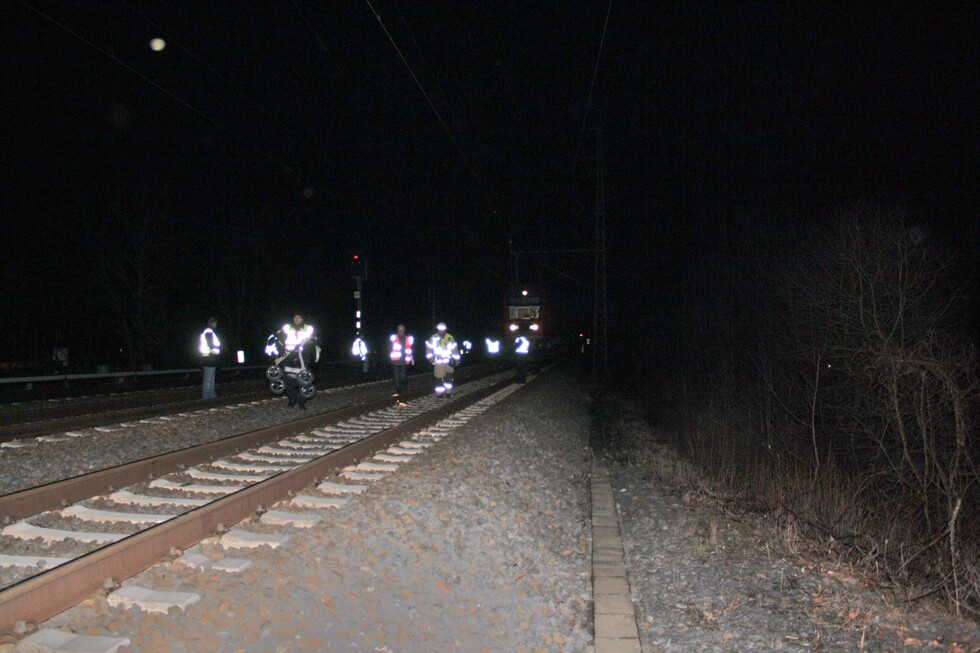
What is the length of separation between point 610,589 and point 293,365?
10651 millimetres

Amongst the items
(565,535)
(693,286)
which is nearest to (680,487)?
(565,535)

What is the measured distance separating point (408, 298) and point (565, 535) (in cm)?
6322

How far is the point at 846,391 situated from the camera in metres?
13.4

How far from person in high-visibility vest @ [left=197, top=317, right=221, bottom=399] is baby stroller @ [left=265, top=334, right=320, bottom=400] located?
1.63 m

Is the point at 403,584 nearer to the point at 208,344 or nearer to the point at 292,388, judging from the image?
the point at 292,388

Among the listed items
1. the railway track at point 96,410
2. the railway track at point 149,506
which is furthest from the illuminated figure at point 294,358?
the railway track at point 149,506

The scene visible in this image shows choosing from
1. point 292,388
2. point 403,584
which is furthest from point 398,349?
point 403,584

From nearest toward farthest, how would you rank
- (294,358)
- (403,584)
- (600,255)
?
(403,584) < (294,358) < (600,255)

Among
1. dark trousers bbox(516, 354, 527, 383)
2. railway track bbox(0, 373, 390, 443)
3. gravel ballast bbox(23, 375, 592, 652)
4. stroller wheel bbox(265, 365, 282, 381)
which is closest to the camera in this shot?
gravel ballast bbox(23, 375, 592, 652)

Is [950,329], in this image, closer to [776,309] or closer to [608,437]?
[776,309]

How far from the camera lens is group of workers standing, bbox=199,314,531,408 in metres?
14.8

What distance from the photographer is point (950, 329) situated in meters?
13.6

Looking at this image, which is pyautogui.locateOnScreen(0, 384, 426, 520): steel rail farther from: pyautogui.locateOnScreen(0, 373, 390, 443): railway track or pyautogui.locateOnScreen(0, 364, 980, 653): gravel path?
pyautogui.locateOnScreen(0, 373, 390, 443): railway track

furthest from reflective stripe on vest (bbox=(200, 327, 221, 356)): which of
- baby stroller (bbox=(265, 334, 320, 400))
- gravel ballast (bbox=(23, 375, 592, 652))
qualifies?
gravel ballast (bbox=(23, 375, 592, 652))
